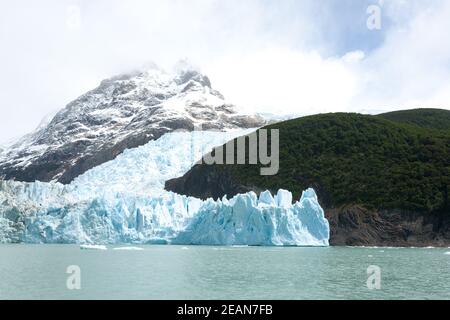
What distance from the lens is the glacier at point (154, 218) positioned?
57.1 metres

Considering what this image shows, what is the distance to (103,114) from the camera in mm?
175625

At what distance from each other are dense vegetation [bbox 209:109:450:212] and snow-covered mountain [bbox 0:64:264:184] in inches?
1970

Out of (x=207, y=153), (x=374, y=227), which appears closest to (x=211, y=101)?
(x=207, y=153)

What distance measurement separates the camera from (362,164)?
80688 millimetres

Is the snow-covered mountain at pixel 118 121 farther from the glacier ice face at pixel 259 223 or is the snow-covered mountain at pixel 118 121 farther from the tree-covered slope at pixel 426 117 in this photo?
the glacier ice face at pixel 259 223

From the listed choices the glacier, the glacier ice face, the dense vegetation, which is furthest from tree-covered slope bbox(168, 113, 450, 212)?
the glacier ice face

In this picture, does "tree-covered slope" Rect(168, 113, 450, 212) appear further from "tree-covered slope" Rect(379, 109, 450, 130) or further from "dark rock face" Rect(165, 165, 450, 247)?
"tree-covered slope" Rect(379, 109, 450, 130)

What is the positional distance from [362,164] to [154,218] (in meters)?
32.2

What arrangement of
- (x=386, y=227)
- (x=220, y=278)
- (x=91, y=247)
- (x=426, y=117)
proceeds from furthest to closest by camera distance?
(x=426, y=117), (x=386, y=227), (x=91, y=247), (x=220, y=278)

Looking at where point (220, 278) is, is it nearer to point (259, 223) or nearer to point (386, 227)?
point (259, 223)

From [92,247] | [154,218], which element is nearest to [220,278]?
[92,247]

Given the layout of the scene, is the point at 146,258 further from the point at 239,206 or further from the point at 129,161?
the point at 129,161
